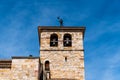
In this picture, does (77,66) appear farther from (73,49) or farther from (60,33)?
(60,33)

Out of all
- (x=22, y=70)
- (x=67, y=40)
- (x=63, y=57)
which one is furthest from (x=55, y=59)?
(x=22, y=70)

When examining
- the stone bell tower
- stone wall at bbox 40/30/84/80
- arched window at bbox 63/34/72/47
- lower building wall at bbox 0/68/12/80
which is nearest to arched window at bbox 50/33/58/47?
the stone bell tower

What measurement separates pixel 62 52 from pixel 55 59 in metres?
0.98

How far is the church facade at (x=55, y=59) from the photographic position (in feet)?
97.3

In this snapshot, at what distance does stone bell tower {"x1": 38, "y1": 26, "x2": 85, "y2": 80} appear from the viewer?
109ft

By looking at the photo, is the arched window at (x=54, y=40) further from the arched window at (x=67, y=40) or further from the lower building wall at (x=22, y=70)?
the lower building wall at (x=22, y=70)

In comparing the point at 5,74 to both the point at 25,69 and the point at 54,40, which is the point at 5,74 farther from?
the point at 54,40

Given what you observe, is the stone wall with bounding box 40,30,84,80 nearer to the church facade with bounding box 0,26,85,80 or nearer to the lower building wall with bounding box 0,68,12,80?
the church facade with bounding box 0,26,85,80

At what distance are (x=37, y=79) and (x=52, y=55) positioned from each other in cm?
564

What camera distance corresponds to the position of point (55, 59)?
1341 inches

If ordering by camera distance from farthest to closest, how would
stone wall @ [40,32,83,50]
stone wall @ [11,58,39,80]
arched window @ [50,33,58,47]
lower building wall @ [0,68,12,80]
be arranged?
arched window @ [50,33,58,47]
stone wall @ [40,32,83,50]
lower building wall @ [0,68,12,80]
stone wall @ [11,58,39,80]

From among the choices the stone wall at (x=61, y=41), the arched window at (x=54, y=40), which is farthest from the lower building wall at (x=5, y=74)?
the arched window at (x=54, y=40)

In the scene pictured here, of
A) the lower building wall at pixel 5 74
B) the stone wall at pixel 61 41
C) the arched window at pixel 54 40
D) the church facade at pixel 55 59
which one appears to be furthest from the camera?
the arched window at pixel 54 40

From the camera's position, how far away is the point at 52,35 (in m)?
35.6
